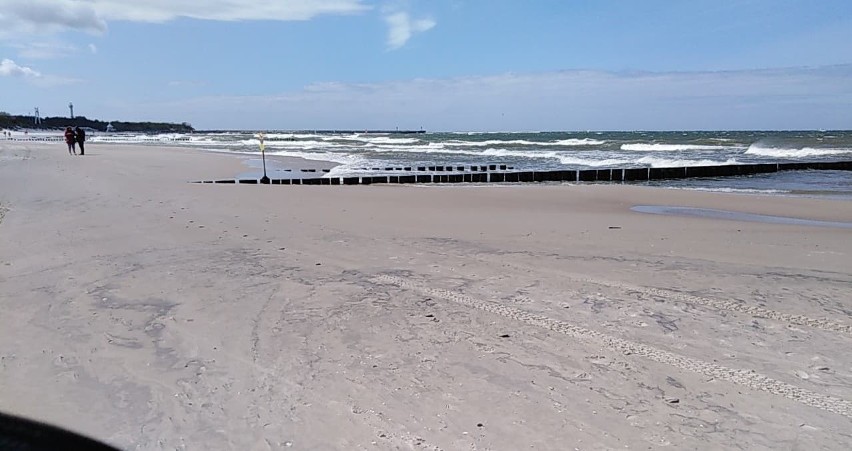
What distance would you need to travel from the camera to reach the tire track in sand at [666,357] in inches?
126

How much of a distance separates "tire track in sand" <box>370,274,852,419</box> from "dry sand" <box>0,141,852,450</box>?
0.06 feet

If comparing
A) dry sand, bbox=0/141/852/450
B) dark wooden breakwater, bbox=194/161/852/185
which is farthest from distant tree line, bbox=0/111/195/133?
dry sand, bbox=0/141/852/450

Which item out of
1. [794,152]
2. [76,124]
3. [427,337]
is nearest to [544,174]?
[427,337]

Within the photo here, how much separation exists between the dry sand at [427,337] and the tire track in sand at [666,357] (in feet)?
0.06

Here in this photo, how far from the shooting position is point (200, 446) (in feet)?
9.25

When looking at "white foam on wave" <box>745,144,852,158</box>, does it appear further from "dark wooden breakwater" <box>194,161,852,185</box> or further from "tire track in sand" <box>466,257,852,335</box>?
"tire track in sand" <box>466,257,852,335</box>

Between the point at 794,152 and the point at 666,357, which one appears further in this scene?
the point at 794,152

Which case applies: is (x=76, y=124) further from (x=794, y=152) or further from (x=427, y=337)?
(x=427, y=337)

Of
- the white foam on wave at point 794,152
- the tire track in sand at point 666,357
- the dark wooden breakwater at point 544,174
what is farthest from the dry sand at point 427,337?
the white foam on wave at point 794,152

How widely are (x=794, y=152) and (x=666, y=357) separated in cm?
4483

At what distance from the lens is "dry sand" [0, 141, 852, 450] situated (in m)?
2.98

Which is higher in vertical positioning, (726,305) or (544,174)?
(544,174)

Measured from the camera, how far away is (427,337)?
4.16m

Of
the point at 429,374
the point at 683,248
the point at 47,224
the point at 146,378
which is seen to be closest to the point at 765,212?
the point at 683,248
